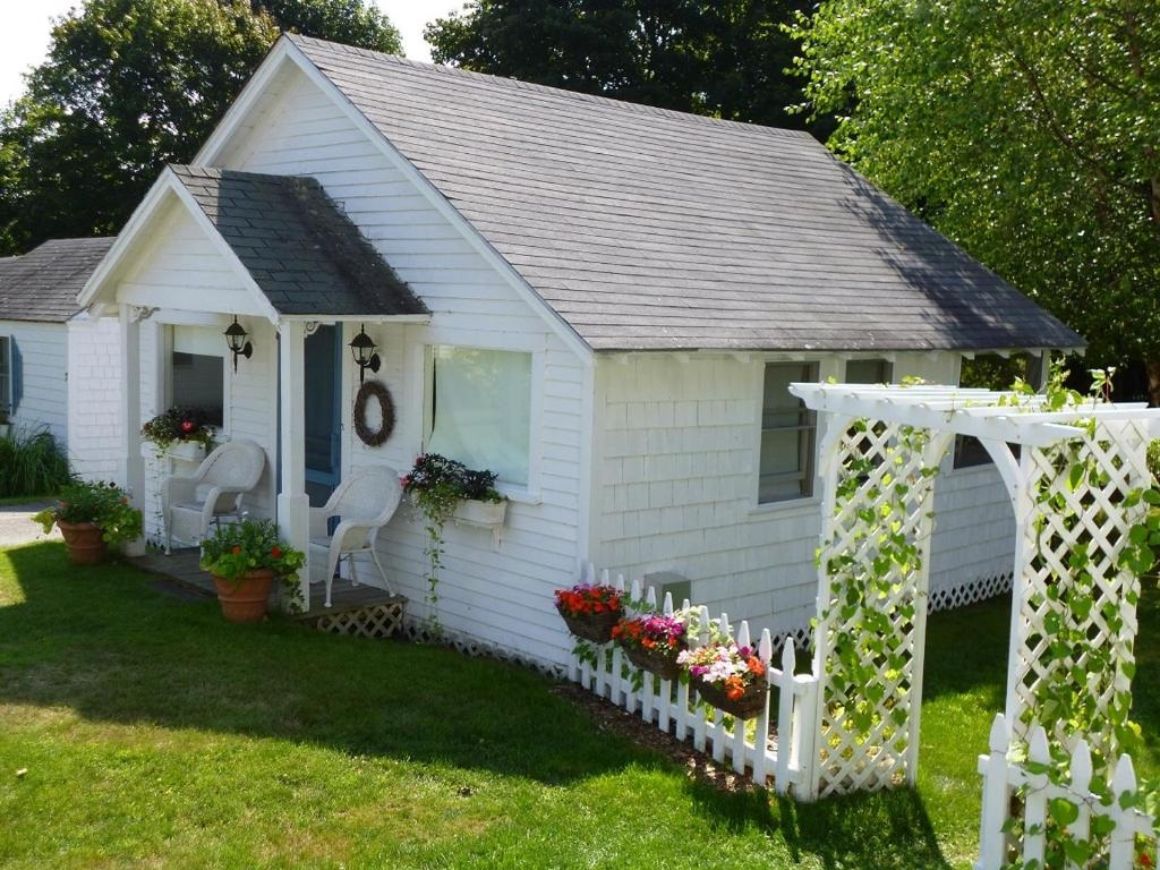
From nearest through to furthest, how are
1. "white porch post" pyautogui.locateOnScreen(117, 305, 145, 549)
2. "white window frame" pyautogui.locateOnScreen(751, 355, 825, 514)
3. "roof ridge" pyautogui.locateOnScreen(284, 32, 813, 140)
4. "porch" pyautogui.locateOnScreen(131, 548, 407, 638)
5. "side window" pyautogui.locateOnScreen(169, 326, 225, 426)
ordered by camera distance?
"porch" pyautogui.locateOnScreen(131, 548, 407, 638) → "white window frame" pyautogui.locateOnScreen(751, 355, 825, 514) → "roof ridge" pyautogui.locateOnScreen(284, 32, 813, 140) → "white porch post" pyautogui.locateOnScreen(117, 305, 145, 549) → "side window" pyautogui.locateOnScreen(169, 326, 225, 426)

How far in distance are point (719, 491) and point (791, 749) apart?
11.2 feet

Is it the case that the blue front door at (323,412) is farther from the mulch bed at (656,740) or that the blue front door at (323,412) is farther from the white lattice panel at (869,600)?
the white lattice panel at (869,600)

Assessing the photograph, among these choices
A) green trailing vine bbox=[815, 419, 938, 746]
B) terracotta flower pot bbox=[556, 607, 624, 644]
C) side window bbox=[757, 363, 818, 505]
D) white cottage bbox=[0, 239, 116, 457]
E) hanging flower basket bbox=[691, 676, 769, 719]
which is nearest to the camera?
green trailing vine bbox=[815, 419, 938, 746]

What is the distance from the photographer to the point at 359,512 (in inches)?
419

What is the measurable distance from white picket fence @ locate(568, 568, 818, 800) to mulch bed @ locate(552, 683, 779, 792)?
0.05 metres

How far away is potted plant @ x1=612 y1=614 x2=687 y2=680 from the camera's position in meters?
7.85

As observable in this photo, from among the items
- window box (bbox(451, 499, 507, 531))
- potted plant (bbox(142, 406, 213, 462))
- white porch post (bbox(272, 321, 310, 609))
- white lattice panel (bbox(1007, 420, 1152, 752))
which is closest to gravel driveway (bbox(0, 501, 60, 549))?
potted plant (bbox(142, 406, 213, 462))

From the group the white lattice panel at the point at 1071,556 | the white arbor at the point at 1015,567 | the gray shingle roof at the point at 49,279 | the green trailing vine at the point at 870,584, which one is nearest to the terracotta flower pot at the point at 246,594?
the white arbor at the point at 1015,567

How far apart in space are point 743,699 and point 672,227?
5.50 m

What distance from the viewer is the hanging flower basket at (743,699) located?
7.15m

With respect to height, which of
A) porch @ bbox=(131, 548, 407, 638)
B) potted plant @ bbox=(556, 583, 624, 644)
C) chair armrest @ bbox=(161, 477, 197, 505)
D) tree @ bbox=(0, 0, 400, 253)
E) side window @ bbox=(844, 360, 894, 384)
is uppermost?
tree @ bbox=(0, 0, 400, 253)

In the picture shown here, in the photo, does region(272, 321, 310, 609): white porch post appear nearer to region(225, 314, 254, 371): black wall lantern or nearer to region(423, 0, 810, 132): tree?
region(225, 314, 254, 371): black wall lantern

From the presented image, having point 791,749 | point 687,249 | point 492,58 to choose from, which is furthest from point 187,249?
point 492,58

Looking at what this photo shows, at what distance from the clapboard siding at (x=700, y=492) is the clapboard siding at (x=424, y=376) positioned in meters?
0.35
